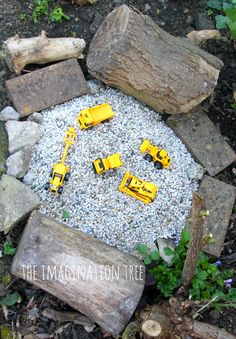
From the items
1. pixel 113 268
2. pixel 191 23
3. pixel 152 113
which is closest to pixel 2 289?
pixel 113 268

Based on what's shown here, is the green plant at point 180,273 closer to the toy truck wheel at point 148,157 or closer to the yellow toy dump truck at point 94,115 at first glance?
the toy truck wheel at point 148,157

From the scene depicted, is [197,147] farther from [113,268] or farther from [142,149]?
[113,268]

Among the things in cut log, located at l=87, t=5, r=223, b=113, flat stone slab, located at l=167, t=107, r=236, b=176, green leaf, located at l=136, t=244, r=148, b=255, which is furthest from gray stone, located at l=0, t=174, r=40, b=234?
flat stone slab, located at l=167, t=107, r=236, b=176

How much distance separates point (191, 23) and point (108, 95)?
0.83 metres

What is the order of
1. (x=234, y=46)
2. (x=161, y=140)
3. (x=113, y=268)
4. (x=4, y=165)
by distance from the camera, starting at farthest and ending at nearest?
(x=234, y=46)
(x=161, y=140)
(x=4, y=165)
(x=113, y=268)

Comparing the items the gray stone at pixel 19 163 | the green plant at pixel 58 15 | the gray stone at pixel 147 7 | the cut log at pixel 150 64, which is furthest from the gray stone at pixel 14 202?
the gray stone at pixel 147 7

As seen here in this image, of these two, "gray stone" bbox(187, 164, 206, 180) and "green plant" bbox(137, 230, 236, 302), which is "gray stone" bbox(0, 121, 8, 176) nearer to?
"green plant" bbox(137, 230, 236, 302)

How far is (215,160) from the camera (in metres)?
3.24

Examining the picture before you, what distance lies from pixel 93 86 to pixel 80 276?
1.24 meters

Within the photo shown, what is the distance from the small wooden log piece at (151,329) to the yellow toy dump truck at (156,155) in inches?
38.1

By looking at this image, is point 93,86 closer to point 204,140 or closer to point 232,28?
point 204,140

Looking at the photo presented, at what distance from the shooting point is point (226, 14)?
3273 millimetres

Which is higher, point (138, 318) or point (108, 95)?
point (108, 95)

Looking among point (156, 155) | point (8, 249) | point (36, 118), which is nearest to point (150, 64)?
point (156, 155)
